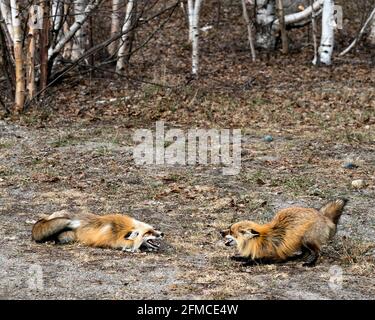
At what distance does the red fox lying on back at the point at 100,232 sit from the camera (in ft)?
21.6

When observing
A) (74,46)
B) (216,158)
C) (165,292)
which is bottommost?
(165,292)

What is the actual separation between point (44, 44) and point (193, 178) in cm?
700

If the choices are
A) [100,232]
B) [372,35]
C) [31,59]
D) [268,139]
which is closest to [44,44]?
[31,59]

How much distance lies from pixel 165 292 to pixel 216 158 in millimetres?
5713

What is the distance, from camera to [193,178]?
9.77 meters

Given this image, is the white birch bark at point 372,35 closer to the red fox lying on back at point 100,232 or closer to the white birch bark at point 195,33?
the white birch bark at point 195,33

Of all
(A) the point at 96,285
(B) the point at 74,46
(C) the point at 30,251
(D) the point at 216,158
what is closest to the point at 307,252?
(A) the point at 96,285

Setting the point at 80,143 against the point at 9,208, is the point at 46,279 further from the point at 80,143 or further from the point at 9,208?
the point at 80,143

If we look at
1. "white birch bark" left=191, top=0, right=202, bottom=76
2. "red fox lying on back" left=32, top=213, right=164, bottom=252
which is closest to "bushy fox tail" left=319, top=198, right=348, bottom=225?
"red fox lying on back" left=32, top=213, right=164, bottom=252

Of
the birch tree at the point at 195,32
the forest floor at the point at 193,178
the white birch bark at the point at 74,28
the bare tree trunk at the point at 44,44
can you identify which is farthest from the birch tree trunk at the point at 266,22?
the bare tree trunk at the point at 44,44

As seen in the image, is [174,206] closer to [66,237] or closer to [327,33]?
[66,237]

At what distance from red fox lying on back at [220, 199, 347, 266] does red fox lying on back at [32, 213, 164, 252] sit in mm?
869

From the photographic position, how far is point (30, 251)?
6.55 metres

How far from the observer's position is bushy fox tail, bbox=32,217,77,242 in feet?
22.2
